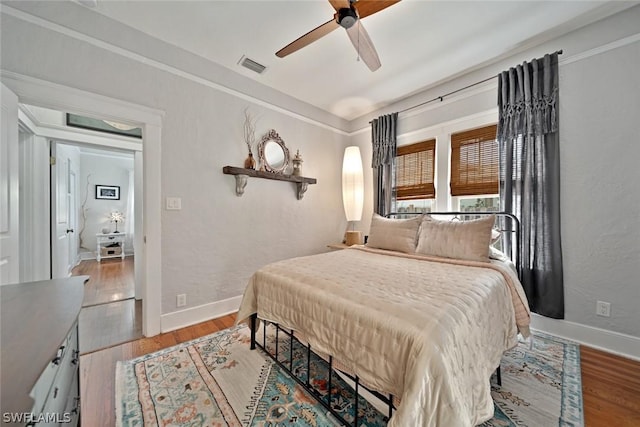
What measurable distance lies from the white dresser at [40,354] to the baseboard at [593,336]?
128 inches

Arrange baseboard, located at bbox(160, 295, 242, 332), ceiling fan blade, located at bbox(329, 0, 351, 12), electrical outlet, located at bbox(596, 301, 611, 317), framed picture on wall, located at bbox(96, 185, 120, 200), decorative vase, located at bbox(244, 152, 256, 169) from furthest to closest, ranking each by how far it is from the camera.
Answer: framed picture on wall, located at bbox(96, 185, 120, 200)
decorative vase, located at bbox(244, 152, 256, 169)
baseboard, located at bbox(160, 295, 242, 332)
electrical outlet, located at bbox(596, 301, 611, 317)
ceiling fan blade, located at bbox(329, 0, 351, 12)

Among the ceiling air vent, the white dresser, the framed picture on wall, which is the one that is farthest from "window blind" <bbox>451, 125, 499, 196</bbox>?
the framed picture on wall

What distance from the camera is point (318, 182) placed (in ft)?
12.3

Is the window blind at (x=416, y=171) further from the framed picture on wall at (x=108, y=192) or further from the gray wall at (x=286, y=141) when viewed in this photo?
the framed picture on wall at (x=108, y=192)

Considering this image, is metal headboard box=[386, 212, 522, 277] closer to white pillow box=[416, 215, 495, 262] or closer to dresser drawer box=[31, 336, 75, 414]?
white pillow box=[416, 215, 495, 262]

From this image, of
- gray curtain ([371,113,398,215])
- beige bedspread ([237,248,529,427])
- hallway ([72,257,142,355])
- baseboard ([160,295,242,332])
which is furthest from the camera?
gray curtain ([371,113,398,215])

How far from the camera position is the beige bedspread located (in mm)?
888

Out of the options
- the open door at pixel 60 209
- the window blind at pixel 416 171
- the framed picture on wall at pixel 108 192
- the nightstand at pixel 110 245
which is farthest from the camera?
the framed picture on wall at pixel 108 192

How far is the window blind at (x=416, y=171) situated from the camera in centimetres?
320

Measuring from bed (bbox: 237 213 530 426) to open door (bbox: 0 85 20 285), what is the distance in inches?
60.0

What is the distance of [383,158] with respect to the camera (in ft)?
11.7

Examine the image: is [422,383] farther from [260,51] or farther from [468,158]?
[260,51]

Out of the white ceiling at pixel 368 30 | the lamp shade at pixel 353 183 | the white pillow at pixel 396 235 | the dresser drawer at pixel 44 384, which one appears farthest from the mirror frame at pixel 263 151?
the dresser drawer at pixel 44 384

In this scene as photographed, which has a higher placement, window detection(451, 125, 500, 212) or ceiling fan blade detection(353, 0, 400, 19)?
ceiling fan blade detection(353, 0, 400, 19)
